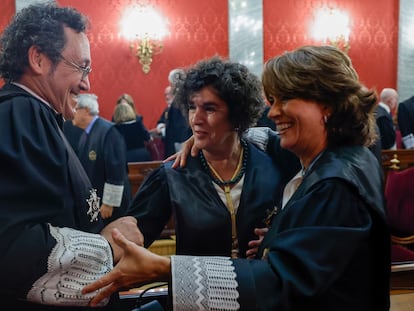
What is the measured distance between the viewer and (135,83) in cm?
922

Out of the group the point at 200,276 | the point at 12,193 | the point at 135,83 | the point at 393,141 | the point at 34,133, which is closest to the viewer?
the point at 200,276

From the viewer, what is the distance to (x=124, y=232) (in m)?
1.82

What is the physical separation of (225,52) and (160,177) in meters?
7.72

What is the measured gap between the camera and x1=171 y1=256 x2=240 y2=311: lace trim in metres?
1.28

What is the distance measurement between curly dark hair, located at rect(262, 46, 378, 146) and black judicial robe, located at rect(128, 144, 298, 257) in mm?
573

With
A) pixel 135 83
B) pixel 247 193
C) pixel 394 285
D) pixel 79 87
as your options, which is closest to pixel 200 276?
pixel 247 193

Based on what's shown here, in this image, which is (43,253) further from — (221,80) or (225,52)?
(225,52)

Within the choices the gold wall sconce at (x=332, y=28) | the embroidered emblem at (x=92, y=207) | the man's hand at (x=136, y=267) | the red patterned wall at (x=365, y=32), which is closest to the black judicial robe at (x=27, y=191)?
the embroidered emblem at (x=92, y=207)

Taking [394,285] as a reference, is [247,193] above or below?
above

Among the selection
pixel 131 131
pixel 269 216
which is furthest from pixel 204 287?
pixel 131 131

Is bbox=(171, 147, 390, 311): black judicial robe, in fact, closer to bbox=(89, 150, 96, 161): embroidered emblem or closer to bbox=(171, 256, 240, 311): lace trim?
bbox=(171, 256, 240, 311): lace trim

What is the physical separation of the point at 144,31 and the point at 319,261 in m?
8.44

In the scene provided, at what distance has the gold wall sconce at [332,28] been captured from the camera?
1012 centimetres

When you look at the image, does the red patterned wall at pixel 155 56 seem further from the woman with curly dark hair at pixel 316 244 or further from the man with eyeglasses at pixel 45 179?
the woman with curly dark hair at pixel 316 244
